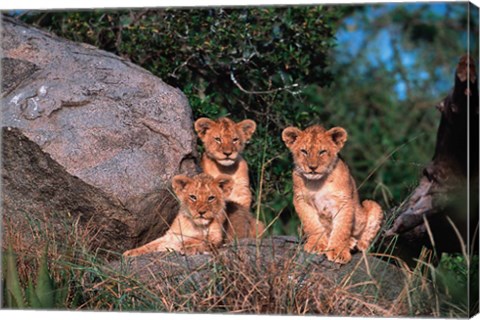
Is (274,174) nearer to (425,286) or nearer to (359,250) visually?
(359,250)

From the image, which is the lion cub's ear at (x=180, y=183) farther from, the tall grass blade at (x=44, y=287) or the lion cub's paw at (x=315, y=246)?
the tall grass blade at (x=44, y=287)

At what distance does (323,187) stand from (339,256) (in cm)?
63

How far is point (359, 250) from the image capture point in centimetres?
894

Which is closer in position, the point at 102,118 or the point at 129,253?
the point at 129,253

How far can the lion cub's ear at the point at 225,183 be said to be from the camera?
899 cm

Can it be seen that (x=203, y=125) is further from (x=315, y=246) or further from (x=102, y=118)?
(x=315, y=246)

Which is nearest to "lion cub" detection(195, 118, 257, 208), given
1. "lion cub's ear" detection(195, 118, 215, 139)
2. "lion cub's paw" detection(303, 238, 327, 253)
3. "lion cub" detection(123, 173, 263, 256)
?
"lion cub's ear" detection(195, 118, 215, 139)

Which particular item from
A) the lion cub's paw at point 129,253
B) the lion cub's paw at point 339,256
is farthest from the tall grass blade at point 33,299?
the lion cub's paw at point 339,256

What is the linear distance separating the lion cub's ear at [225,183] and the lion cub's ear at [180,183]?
246mm

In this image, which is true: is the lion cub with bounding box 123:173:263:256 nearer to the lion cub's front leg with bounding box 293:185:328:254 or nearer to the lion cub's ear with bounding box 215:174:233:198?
the lion cub's ear with bounding box 215:174:233:198

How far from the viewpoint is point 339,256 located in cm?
848

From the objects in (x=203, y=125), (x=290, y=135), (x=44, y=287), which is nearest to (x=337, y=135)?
(x=290, y=135)

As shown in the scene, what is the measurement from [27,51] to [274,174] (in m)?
2.44

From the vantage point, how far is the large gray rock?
8.82m
